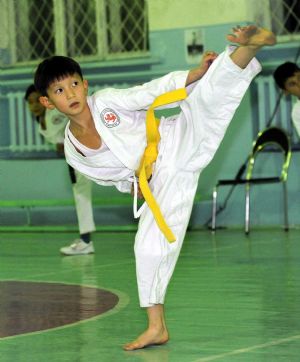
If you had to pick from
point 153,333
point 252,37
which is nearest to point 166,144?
point 252,37

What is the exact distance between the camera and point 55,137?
8461mm

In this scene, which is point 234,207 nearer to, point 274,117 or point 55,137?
point 274,117

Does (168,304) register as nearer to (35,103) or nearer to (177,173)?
(177,173)

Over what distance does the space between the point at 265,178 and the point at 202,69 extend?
5444 mm

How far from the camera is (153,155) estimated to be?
4.19 meters

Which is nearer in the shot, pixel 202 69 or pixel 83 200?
pixel 202 69

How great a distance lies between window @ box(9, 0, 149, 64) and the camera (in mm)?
10883

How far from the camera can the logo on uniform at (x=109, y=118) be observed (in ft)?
14.0

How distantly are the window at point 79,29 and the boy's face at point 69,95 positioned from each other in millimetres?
6485

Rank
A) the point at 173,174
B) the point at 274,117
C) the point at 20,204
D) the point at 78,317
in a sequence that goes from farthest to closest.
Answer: the point at 20,204
the point at 274,117
the point at 78,317
the point at 173,174

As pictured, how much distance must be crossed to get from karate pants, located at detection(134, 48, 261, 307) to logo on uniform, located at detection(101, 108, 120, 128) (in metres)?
0.20

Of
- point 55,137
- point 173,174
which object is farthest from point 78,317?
point 55,137

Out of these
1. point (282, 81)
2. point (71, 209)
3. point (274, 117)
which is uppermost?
point (282, 81)

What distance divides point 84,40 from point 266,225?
2.99m
